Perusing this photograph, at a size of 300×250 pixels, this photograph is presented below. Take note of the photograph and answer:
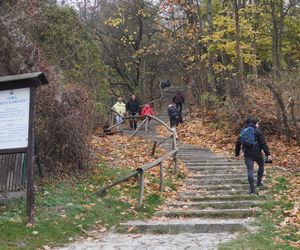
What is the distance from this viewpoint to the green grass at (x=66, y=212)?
27.1 ft

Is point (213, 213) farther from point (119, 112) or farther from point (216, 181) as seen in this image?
point (119, 112)

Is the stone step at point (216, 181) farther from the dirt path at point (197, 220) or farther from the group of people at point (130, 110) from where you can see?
the group of people at point (130, 110)

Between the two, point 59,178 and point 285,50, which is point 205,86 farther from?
point 59,178

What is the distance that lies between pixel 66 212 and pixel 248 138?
490 cm

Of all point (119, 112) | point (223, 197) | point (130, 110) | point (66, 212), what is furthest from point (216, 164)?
point (130, 110)

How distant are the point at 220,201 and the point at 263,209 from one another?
55.1 inches

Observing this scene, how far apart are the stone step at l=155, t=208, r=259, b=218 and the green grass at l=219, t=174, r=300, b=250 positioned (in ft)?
1.14

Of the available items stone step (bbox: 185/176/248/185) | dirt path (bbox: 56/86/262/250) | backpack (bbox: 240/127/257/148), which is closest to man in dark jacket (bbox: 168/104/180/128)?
dirt path (bbox: 56/86/262/250)

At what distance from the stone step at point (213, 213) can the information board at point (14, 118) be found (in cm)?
348

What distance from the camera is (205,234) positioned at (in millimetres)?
9055

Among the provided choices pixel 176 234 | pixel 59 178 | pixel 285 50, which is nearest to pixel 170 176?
pixel 59 178

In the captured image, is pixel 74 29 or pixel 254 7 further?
pixel 254 7

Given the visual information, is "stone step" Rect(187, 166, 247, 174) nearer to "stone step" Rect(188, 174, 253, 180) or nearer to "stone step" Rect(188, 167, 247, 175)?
"stone step" Rect(188, 167, 247, 175)

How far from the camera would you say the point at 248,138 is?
11.9 m
